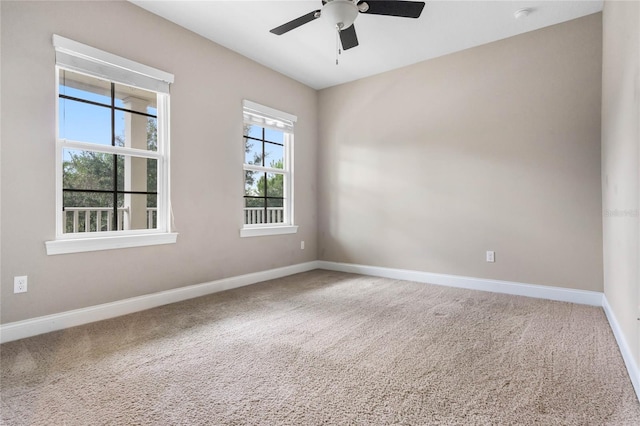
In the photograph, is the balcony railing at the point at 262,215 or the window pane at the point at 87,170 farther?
the balcony railing at the point at 262,215

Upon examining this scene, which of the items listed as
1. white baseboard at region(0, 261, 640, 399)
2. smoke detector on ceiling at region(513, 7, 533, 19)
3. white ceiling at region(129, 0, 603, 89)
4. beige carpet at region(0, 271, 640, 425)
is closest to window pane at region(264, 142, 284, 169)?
white ceiling at region(129, 0, 603, 89)

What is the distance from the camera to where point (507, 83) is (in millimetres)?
3523

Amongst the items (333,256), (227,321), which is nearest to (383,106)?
(333,256)

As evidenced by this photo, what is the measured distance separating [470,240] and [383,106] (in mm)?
2069

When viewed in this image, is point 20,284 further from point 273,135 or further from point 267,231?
point 273,135

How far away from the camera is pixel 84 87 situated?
109 inches

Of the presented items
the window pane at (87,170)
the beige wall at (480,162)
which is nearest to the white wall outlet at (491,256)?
the beige wall at (480,162)

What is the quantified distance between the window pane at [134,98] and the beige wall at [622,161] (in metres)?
3.60

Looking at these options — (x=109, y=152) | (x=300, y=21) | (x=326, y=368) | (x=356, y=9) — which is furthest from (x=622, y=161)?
(x=109, y=152)

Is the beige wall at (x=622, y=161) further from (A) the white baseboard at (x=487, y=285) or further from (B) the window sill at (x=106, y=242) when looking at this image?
(B) the window sill at (x=106, y=242)

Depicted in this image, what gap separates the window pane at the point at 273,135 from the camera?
14.4 ft

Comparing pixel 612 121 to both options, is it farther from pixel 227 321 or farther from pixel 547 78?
pixel 227 321

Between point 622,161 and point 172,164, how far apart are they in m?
3.58

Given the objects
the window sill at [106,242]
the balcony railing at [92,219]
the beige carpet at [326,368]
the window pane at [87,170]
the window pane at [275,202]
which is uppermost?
the window pane at [87,170]
